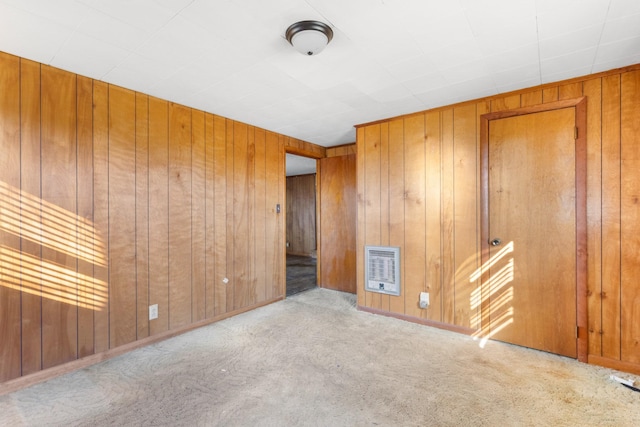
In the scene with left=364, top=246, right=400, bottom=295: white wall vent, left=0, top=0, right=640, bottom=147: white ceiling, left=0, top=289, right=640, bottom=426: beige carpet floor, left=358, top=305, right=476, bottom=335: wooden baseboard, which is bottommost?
left=0, top=289, right=640, bottom=426: beige carpet floor

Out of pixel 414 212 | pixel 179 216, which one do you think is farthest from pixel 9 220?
pixel 414 212

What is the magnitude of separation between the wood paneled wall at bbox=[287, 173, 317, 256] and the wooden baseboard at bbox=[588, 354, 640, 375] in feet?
20.1

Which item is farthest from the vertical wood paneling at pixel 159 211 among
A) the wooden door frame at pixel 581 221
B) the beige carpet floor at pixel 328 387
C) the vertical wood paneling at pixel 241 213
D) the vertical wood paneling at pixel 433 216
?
the wooden door frame at pixel 581 221

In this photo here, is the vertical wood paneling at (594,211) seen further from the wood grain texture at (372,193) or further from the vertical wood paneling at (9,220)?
the vertical wood paneling at (9,220)

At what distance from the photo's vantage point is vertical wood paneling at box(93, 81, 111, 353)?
2.35 metres

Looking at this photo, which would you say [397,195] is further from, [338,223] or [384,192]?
[338,223]

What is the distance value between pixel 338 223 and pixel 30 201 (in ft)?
11.5

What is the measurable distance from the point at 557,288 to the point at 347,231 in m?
→ 2.64

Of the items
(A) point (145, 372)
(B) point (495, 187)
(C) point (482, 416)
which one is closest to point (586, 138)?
(B) point (495, 187)

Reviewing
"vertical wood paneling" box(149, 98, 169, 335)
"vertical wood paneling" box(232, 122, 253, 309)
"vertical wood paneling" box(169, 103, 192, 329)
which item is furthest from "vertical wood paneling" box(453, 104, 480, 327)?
"vertical wood paneling" box(149, 98, 169, 335)

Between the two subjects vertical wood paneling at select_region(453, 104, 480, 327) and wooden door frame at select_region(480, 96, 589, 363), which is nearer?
wooden door frame at select_region(480, 96, 589, 363)

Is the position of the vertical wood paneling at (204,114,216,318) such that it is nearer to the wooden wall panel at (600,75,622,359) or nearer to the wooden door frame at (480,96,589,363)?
the wooden door frame at (480,96,589,363)

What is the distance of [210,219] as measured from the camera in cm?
316

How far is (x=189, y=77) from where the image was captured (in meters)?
2.32
